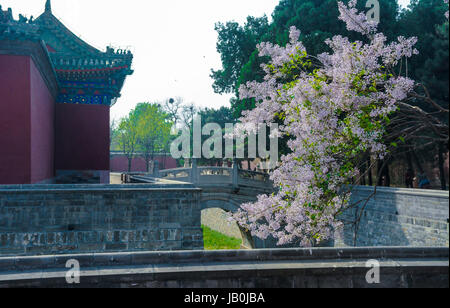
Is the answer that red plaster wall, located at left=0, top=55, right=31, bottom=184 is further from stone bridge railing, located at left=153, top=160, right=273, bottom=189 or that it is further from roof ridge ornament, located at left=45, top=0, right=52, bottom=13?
stone bridge railing, located at left=153, top=160, right=273, bottom=189

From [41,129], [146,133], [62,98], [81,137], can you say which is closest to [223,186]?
[81,137]

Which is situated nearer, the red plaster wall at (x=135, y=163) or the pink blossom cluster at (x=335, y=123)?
the pink blossom cluster at (x=335, y=123)

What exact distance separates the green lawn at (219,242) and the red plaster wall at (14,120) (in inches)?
572

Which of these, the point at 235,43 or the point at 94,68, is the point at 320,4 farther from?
the point at 94,68

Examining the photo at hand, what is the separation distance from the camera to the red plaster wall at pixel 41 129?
1234cm

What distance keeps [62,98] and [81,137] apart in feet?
5.28

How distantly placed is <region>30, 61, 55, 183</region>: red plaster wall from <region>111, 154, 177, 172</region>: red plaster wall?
87.7 ft

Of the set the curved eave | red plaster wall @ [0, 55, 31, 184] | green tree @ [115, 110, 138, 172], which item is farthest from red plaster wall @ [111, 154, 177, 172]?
red plaster wall @ [0, 55, 31, 184]

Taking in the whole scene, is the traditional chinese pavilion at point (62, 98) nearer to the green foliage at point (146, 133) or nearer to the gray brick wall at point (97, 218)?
the gray brick wall at point (97, 218)

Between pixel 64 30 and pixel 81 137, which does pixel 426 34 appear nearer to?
pixel 81 137

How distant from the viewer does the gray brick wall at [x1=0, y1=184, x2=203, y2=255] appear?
388 inches

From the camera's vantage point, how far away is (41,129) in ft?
44.8

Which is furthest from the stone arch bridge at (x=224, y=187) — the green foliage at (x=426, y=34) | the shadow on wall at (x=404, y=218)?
the green foliage at (x=426, y=34)
